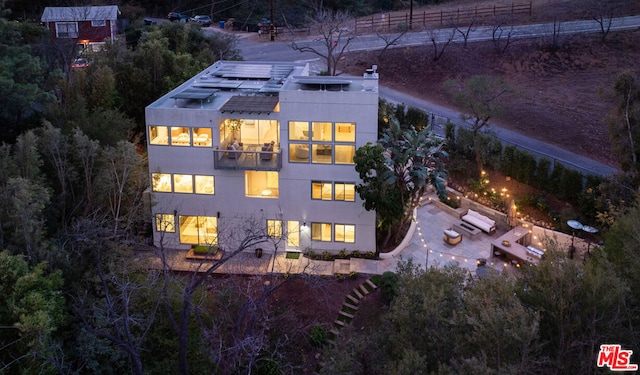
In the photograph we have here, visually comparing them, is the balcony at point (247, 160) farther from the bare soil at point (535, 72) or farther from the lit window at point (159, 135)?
the bare soil at point (535, 72)

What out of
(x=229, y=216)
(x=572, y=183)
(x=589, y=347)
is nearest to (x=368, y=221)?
(x=229, y=216)

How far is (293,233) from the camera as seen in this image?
25.2 metres

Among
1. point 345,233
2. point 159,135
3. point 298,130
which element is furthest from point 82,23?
point 345,233

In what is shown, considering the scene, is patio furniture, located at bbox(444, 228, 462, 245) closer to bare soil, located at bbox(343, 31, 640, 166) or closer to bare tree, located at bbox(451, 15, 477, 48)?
bare soil, located at bbox(343, 31, 640, 166)

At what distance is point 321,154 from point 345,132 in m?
1.45

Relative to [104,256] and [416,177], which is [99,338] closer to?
[104,256]

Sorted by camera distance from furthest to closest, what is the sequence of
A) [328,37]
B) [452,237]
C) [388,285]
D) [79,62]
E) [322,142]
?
[328,37] < [79,62] < [452,237] < [322,142] < [388,285]

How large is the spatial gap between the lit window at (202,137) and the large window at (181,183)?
1.52 metres

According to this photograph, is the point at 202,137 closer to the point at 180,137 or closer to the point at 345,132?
the point at 180,137

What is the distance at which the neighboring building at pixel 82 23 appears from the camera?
152 feet

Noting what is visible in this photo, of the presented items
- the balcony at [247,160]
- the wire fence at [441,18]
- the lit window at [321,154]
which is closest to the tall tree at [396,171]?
the lit window at [321,154]

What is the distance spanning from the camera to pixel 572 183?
27734 mm

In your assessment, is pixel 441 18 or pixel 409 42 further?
pixel 441 18

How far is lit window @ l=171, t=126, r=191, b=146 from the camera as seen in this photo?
2444 cm
